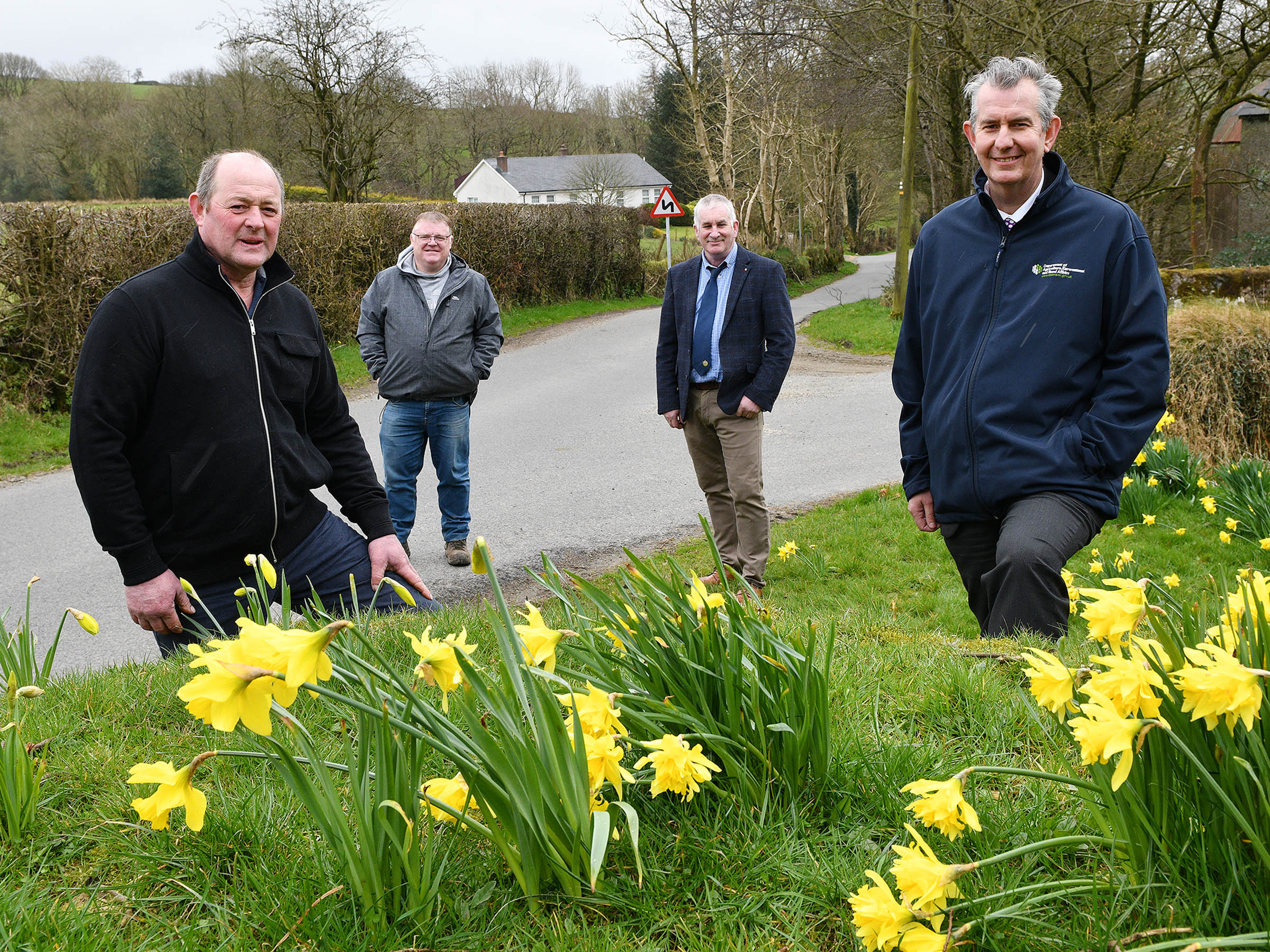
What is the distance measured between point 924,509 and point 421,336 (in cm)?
418

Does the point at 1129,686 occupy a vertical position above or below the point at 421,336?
below

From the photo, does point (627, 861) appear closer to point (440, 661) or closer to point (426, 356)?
point (440, 661)

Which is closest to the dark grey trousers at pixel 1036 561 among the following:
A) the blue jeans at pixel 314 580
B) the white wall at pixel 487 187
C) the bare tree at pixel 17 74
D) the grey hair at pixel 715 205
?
the blue jeans at pixel 314 580

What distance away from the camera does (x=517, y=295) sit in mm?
22484

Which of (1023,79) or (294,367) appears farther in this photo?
(294,367)

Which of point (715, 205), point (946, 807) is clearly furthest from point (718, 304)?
point (946, 807)

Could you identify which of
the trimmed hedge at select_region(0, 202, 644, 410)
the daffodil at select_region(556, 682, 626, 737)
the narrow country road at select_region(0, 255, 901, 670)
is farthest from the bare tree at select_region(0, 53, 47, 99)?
the daffodil at select_region(556, 682, 626, 737)

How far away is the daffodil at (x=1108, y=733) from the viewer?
132 cm

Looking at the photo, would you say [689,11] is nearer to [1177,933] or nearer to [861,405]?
[861,405]

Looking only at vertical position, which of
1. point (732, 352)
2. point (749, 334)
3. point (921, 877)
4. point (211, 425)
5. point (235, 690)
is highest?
point (749, 334)

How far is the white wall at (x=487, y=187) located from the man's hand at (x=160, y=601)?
2726 inches

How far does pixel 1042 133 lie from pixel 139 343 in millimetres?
3288

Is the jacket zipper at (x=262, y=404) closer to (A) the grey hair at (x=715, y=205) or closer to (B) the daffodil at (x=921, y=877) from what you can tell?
(B) the daffodil at (x=921, y=877)

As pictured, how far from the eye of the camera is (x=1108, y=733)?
1.36 m
